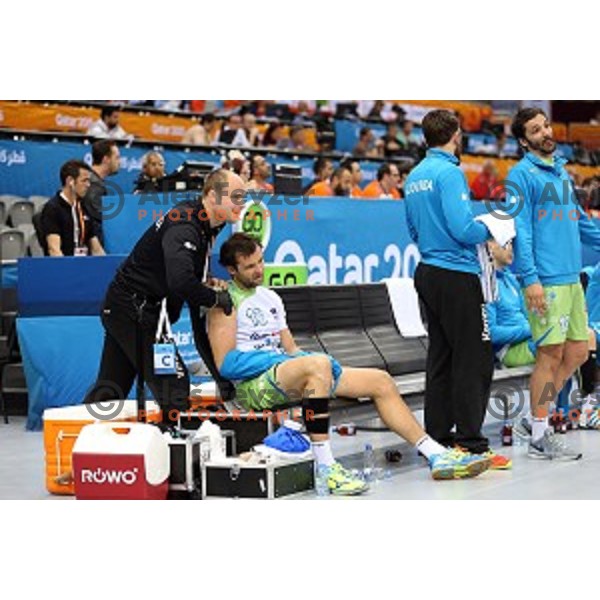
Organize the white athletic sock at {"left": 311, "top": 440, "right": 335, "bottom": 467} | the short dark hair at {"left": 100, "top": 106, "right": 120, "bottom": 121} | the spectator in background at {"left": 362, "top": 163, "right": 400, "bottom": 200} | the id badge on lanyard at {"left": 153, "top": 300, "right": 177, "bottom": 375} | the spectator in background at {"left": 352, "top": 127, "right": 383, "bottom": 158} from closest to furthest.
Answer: the white athletic sock at {"left": 311, "top": 440, "right": 335, "bottom": 467}
the id badge on lanyard at {"left": 153, "top": 300, "right": 177, "bottom": 375}
the short dark hair at {"left": 100, "top": 106, "right": 120, "bottom": 121}
the spectator in background at {"left": 362, "top": 163, "right": 400, "bottom": 200}
the spectator in background at {"left": 352, "top": 127, "right": 383, "bottom": 158}

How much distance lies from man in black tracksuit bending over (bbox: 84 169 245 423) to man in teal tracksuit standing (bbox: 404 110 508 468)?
3.13 feet

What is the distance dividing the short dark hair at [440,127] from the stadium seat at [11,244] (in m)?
5.46

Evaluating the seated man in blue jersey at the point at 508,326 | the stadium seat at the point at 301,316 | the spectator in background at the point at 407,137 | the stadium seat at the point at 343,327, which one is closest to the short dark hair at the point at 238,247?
the stadium seat at the point at 301,316

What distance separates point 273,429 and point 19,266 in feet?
10.8

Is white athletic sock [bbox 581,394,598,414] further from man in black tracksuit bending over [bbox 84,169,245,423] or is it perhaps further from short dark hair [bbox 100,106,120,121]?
short dark hair [bbox 100,106,120,121]

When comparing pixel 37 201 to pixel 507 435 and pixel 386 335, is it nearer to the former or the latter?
pixel 386 335

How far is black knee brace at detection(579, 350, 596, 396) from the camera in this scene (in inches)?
346

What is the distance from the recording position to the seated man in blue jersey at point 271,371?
250 inches

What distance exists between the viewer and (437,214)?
21.9ft

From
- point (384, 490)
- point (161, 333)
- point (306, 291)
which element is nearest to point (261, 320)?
point (161, 333)

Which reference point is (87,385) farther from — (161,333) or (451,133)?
(451,133)

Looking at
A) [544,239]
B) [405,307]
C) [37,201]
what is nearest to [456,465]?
[544,239]

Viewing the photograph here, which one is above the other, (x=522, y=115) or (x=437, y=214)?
(x=522, y=115)

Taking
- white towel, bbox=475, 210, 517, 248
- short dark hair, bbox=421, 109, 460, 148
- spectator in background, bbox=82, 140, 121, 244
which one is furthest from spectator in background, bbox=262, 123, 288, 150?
white towel, bbox=475, 210, 517, 248
